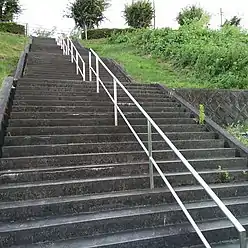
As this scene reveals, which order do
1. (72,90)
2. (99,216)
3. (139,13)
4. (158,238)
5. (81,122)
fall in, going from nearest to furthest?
(158,238) < (99,216) < (81,122) < (72,90) < (139,13)

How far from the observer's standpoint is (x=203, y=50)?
11523 millimetres

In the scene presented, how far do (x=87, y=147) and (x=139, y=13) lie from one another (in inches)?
841

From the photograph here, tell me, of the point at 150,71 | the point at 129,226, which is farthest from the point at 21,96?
the point at 150,71

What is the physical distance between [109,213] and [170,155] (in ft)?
5.45

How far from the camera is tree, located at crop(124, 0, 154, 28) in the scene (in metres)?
24.4

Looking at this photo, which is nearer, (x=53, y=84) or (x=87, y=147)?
(x=87, y=147)

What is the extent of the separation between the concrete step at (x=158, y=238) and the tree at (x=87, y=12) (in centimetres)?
2204

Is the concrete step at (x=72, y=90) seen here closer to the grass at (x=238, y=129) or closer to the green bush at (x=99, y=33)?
the grass at (x=238, y=129)

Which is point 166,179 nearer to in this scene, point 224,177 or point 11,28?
point 224,177

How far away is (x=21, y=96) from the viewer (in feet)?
20.3

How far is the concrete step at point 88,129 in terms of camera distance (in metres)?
5.08

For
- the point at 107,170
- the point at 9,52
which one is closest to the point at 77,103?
the point at 107,170

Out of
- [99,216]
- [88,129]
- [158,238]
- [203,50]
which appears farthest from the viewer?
[203,50]

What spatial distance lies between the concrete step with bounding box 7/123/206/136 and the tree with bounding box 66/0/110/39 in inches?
768
